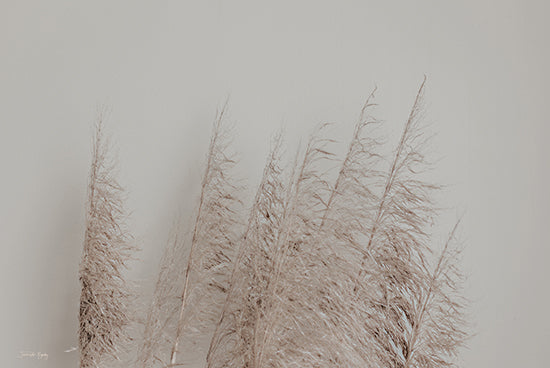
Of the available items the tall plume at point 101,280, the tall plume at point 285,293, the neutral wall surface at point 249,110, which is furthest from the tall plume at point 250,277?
the tall plume at point 101,280

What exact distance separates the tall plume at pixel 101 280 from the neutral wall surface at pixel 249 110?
0.37 ft

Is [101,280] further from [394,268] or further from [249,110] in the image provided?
[394,268]

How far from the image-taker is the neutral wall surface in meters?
2.41

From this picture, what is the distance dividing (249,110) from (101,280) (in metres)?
0.85

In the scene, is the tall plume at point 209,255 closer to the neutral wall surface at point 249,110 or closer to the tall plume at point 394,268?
the neutral wall surface at point 249,110

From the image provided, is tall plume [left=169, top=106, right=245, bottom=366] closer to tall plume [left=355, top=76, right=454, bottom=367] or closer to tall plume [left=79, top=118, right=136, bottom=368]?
tall plume [left=79, top=118, right=136, bottom=368]

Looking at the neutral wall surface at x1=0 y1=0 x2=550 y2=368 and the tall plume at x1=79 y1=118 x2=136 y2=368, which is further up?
the neutral wall surface at x1=0 y1=0 x2=550 y2=368

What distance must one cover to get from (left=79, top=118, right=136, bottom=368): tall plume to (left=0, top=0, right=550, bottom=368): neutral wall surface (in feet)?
0.37

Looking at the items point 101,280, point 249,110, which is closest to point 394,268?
point 249,110

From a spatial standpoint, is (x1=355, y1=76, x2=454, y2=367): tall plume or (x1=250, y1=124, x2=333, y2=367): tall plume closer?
(x1=250, y1=124, x2=333, y2=367): tall plume

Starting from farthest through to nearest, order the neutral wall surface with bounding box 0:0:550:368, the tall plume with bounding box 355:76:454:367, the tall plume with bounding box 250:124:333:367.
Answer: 1. the tall plume with bounding box 355:76:454:367
2. the neutral wall surface with bounding box 0:0:550:368
3. the tall plume with bounding box 250:124:333:367

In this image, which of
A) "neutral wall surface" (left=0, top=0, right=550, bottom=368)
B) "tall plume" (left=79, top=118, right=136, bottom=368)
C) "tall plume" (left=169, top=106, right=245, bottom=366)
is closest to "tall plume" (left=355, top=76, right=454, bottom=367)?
"neutral wall surface" (left=0, top=0, right=550, bottom=368)

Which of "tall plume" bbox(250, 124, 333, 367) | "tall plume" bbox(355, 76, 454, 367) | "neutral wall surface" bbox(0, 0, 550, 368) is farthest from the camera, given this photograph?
"tall plume" bbox(355, 76, 454, 367)

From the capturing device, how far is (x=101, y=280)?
233cm
